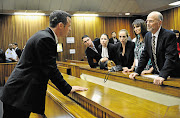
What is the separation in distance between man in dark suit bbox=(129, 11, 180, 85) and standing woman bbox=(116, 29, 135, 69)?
0.88 m

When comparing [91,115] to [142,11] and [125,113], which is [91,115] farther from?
[142,11]

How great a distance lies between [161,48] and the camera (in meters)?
2.51

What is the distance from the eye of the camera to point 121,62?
3.80m

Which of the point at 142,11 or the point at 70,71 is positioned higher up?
the point at 142,11

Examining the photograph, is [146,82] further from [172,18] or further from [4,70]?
[172,18]

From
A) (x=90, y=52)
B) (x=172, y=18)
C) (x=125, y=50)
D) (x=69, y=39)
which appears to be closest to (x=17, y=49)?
(x=69, y=39)

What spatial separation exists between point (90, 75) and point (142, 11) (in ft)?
24.2

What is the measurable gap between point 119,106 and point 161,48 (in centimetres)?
131

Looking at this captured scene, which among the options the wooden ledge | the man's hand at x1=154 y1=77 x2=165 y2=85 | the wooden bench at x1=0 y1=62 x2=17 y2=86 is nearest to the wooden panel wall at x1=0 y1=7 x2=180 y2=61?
the wooden bench at x1=0 y1=62 x2=17 y2=86

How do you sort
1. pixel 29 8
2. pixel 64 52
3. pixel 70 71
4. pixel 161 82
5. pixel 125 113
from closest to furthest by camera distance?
pixel 125 113, pixel 161 82, pixel 70 71, pixel 29 8, pixel 64 52

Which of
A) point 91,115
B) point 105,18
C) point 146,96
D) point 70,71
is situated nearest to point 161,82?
point 146,96

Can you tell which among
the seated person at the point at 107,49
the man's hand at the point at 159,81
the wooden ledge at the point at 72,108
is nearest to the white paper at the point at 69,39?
the seated person at the point at 107,49

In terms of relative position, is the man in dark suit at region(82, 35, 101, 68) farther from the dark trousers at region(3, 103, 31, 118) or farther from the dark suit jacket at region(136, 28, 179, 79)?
the dark trousers at region(3, 103, 31, 118)

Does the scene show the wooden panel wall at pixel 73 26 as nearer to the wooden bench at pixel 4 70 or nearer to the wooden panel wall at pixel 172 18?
the wooden panel wall at pixel 172 18
